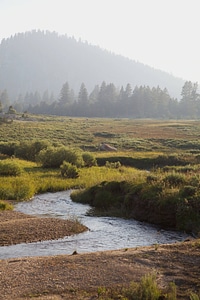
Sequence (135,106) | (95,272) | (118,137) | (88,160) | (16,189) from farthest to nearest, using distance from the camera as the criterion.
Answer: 1. (135,106)
2. (118,137)
3. (88,160)
4. (16,189)
5. (95,272)

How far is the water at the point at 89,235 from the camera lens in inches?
660

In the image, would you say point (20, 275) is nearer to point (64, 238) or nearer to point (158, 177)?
point (64, 238)

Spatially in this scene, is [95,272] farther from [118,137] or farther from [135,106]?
[135,106]

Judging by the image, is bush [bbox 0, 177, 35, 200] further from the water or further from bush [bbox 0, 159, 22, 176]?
bush [bbox 0, 159, 22, 176]

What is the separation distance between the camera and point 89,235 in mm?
19203

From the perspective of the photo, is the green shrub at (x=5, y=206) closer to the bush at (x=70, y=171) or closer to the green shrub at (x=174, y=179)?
the green shrub at (x=174, y=179)

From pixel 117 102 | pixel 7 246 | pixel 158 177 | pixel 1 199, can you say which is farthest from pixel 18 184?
pixel 117 102

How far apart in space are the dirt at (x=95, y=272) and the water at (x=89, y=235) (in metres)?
2.02

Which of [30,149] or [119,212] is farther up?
Answer: [30,149]

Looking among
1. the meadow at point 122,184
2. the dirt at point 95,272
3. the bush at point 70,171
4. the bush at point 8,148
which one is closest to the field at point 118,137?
the bush at point 8,148

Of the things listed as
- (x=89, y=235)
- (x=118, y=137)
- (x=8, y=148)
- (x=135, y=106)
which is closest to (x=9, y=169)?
(x=89, y=235)

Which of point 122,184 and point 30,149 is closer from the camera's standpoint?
point 122,184

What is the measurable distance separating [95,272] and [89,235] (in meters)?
6.32

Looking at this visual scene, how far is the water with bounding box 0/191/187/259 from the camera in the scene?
A: 16.8m
